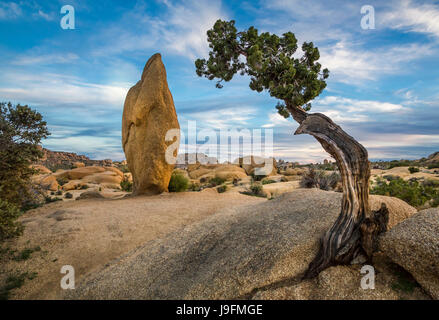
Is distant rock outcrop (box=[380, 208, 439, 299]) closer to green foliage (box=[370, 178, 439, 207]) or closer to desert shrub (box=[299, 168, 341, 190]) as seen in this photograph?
green foliage (box=[370, 178, 439, 207])

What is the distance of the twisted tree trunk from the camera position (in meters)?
4.29

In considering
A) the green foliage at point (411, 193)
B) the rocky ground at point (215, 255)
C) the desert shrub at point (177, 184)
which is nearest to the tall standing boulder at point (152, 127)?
the desert shrub at point (177, 184)

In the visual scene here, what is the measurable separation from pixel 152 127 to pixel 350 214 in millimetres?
10854

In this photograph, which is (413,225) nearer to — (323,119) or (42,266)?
(323,119)

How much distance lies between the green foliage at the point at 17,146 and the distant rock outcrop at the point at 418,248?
1045 centimetres

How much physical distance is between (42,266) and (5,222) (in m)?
1.49

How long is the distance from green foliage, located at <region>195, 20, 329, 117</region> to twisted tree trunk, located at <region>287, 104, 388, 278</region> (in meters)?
1.07

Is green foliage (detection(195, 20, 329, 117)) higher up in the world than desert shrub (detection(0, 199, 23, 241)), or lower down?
higher up

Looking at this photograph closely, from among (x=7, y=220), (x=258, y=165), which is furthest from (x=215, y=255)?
(x=258, y=165)

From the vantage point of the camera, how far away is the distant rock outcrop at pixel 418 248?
12.0 feet

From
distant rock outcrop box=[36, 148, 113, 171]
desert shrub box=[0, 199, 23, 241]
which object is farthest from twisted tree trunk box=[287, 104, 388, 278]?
distant rock outcrop box=[36, 148, 113, 171]

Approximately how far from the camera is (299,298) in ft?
12.5

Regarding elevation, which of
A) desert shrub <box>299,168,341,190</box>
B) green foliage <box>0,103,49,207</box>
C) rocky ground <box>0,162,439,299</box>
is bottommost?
rocky ground <box>0,162,439,299</box>

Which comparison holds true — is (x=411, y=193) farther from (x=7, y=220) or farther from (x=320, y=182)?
(x=7, y=220)
